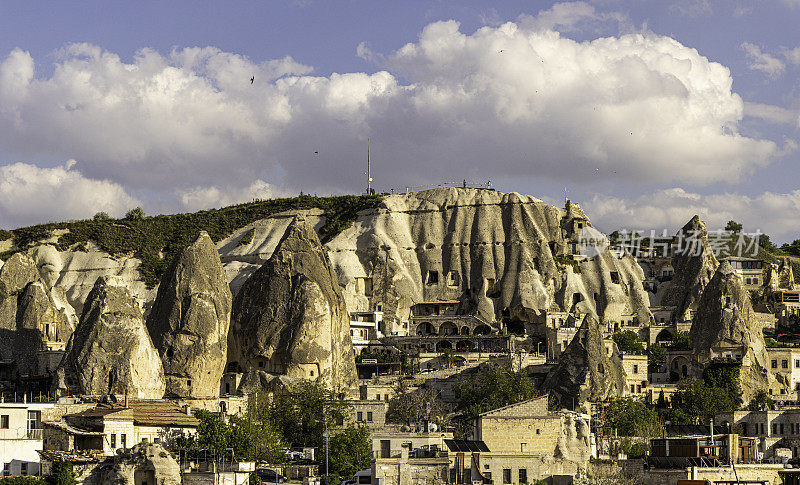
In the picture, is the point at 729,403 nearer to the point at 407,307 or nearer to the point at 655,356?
the point at 655,356

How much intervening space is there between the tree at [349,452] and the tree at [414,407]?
1417 cm

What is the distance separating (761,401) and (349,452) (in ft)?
160

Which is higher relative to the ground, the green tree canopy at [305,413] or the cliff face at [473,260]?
the cliff face at [473,260]

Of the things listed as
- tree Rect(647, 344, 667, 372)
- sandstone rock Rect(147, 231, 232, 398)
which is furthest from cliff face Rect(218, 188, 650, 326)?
sandstone rock Rect(147, 231, 232, 398)

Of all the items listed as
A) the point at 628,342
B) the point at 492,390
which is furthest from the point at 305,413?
the point at 628,342

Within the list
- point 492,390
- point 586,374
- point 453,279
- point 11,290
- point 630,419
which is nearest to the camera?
point 630,419

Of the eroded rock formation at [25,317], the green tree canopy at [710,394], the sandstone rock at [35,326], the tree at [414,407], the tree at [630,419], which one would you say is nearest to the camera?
the tree at [630,419]

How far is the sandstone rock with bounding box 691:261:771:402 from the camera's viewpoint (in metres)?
139

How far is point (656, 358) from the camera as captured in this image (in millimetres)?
149875

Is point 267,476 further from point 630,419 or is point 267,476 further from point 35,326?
point 35,326

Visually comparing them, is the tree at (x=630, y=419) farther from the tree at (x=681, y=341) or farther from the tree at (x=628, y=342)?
the tree at (x=681, y=341)

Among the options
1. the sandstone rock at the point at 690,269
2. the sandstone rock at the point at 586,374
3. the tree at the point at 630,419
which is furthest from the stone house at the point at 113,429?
the sandstone rock at the point at 690,269

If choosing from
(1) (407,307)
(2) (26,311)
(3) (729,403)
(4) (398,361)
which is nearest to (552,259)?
(1) (407,307)

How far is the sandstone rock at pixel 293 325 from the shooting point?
434 ft
